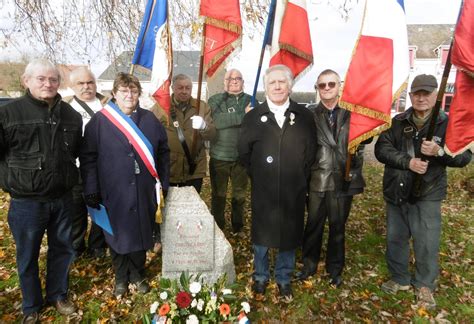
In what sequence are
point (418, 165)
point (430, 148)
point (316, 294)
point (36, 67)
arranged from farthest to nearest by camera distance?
point (316, 294), point (418, 165), point (430, 148), point (36, 67)

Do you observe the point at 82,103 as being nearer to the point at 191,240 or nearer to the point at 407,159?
the point at 191,240

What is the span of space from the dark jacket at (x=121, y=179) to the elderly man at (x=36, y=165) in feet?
0.51

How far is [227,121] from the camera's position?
449 cm

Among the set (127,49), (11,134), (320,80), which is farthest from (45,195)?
(127,49)

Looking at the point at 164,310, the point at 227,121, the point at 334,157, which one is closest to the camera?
the point at 164,310

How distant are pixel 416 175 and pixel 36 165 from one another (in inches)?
134

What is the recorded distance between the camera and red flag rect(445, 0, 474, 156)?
2.53 m

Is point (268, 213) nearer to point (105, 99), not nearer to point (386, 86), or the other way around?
point (386, 86)

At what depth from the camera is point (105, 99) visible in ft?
13.1

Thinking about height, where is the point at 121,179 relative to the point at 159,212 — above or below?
above

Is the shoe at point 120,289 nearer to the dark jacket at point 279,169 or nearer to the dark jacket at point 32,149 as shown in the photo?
the dark jacket at point 32,149

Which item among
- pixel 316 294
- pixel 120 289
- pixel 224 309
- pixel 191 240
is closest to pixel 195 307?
pixel 224 309

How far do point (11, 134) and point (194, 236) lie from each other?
6.12ft

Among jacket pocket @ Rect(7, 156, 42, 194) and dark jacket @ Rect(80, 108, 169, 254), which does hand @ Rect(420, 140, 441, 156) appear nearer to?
dark jacket @ Rect(80, 108, 169, 254)
